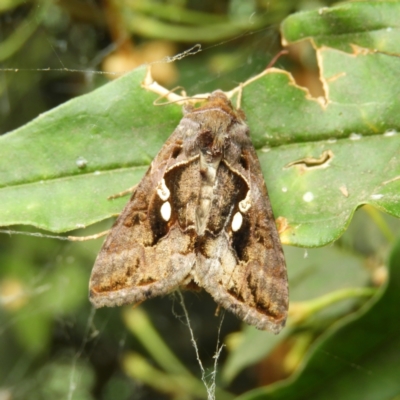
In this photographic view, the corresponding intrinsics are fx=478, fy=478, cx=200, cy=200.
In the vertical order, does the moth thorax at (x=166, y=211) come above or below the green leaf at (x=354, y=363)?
above

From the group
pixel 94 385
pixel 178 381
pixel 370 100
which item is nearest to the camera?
pixel 370 100

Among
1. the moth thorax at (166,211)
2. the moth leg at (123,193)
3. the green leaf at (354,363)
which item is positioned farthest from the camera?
the moth thorax at (166,211)

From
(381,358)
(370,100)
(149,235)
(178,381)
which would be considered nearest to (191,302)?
(178,381)

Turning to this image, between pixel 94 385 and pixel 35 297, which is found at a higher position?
pixel 35 297

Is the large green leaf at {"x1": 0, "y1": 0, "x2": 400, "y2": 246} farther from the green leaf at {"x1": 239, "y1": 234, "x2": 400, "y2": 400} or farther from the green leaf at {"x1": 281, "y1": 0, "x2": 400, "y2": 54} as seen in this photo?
the green leaf at {"x1": 239, "y1": 234, "x2": 400, "y2": 400}

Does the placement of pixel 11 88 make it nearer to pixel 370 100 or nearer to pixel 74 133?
pixel 74 133

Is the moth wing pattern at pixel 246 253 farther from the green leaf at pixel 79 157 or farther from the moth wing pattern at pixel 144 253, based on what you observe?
the green leaf at pixel 79 157

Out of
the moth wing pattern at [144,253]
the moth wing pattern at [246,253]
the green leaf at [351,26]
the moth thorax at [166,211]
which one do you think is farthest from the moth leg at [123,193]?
the green leaf at [351,26]
